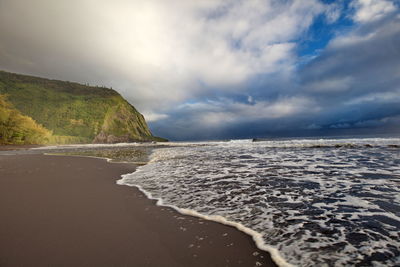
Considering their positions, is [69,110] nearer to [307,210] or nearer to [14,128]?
[14,128]

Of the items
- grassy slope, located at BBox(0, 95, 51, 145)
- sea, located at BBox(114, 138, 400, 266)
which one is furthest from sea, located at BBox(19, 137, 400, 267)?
grassy slope, located at BBox(0, 95, 51, 145)

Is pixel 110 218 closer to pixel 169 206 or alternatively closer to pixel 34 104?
pixel 169 206

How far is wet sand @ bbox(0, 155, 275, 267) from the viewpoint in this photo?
266cm

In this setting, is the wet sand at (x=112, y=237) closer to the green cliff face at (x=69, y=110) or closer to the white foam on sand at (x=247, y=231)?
the white foam on sand at (x=247, y=231)

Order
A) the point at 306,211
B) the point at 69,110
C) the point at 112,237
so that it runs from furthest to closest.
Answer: the point at 69,110 → the point at 306,211 → the point at 112,237

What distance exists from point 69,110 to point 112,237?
6084 inches

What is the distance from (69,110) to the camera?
131125 mm

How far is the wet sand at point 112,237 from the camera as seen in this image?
105 inches

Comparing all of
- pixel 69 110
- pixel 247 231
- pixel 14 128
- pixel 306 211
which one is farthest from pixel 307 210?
pixel 69 110

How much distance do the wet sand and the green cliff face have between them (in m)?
116

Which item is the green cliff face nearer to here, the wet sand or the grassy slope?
the grassy slope

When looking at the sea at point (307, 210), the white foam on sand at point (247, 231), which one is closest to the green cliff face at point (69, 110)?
the sea at point (307, 210)

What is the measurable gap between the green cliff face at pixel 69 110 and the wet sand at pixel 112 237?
11634 centimetres

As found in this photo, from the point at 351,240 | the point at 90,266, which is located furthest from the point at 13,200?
the point at 351,240
